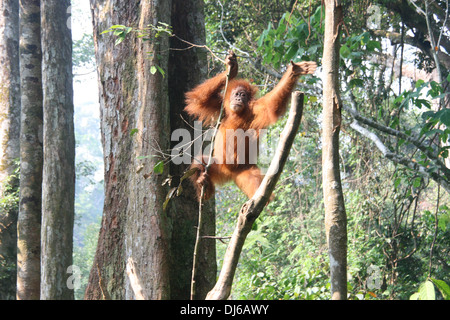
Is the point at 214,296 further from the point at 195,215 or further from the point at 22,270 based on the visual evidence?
the point at 22,270

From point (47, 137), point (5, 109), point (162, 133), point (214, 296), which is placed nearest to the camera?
point (214, 296)

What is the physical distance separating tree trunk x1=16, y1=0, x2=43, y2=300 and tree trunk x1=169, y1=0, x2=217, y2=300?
3.51 meters

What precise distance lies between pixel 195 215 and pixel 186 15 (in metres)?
1.51

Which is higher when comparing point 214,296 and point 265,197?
point 265,197

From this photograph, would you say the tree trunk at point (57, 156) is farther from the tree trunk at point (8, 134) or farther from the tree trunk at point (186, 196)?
the tree trunk at point (186, 196)

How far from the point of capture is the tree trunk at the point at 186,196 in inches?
113

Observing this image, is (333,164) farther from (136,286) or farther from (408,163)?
(408,163)

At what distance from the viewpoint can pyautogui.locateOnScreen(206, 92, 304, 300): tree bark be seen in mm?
1457

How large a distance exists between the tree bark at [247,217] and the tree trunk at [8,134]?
5993mm

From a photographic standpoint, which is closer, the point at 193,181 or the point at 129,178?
the point at 129,178

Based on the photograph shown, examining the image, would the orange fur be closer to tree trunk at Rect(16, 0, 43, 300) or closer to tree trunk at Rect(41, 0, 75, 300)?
tree trunk at Rect(41, 0, 75, 300)

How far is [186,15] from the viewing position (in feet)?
11.0
